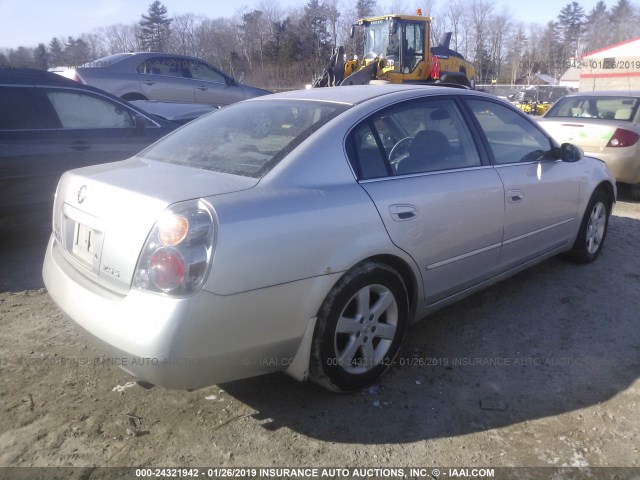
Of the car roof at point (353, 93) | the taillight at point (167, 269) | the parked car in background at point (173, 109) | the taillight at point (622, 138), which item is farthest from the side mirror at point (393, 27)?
the taillight at point (167, 269)

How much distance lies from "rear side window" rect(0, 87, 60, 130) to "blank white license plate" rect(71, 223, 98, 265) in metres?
2.81

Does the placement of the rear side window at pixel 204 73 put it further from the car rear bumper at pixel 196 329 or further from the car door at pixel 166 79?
the car rear bumper at pixel 196 329

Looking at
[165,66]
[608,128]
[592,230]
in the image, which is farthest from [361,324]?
[165,66]

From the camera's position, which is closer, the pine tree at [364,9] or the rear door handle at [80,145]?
the rear door handle at [80,145]

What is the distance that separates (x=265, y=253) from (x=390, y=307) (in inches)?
36.8

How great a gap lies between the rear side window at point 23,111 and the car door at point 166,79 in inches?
222

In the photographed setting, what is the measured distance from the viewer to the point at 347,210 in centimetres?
260

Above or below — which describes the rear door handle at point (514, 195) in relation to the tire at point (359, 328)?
above

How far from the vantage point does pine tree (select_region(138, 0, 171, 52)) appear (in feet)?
148

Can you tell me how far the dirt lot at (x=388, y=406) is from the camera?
241 centimetres

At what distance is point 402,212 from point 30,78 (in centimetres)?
406

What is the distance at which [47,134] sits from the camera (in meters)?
5.00
